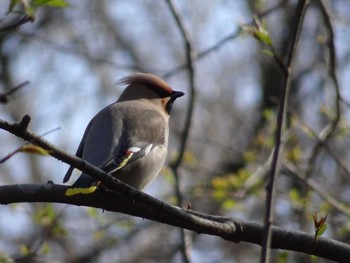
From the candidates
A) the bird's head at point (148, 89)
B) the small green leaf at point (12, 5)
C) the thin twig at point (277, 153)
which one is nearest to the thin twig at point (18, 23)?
the small green leaf at point (12, 5)

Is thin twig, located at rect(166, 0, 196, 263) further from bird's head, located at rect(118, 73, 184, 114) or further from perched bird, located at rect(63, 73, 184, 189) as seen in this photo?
perched bird, located at rect(63, 73, 184, 189)

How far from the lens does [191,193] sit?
8.41 m

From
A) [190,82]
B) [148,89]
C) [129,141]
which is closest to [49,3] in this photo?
[129,141]

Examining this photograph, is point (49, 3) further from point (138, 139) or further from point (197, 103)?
point (197, 103)

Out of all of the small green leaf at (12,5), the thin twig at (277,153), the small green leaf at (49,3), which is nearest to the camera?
the thin twig at (277,153)

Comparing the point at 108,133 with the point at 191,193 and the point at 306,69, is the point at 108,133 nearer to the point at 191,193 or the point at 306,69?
Result: the point at 191,193

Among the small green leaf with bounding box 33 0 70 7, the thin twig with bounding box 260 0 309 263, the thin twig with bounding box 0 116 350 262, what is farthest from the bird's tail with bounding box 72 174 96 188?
the thin twig with bounding box 260 0 309 263

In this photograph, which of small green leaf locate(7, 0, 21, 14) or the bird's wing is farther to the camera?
the bird's wing

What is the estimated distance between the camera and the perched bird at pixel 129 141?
4.90 metres

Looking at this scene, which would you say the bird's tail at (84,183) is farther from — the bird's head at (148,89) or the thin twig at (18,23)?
the bird's head at (148,89)

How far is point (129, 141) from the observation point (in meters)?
5.25

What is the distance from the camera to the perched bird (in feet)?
16.1

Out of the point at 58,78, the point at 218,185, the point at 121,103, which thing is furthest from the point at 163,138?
the point at 58,78

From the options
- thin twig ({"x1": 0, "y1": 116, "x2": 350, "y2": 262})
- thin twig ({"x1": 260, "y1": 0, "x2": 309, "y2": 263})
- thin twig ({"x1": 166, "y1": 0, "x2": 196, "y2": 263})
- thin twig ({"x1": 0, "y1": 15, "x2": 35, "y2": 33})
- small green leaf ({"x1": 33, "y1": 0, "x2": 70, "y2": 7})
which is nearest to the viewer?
Result: thin twig ({"x1": 260, "y1": 0, "x2": 309, "y2": 263})
